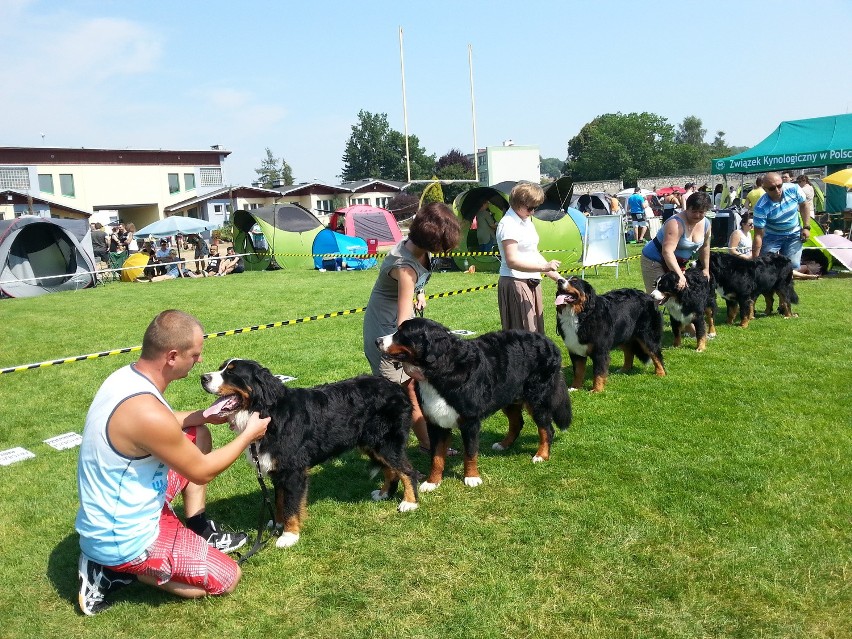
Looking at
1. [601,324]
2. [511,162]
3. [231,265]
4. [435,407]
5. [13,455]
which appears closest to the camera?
[435,407]

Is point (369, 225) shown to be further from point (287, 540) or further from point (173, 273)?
point (287, 540)

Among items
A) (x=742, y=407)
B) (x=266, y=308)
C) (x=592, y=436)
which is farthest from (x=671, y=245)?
(x=266, y=308)

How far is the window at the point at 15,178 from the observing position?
4684 centimetres

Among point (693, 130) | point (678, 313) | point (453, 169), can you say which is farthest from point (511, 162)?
point (693, 130)

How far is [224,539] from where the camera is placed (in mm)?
3666

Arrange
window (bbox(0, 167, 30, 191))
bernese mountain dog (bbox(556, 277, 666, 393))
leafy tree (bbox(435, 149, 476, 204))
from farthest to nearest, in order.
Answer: leafy tree (bbox(435, 149, 476, 204)), window (bbox(0, 167, 30, 191)), bernese mountain dog (bbox(556, 277, 666, 393))

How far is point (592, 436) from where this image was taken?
→ 198 inches

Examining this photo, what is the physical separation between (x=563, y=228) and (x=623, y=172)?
79.0 m

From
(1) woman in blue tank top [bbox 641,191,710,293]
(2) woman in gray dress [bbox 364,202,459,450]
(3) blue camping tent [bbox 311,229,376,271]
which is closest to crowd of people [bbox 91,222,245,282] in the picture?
(3) blue camping tent [bbox 311,229,376,271]

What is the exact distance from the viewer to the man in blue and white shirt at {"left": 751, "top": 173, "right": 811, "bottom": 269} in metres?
8.80

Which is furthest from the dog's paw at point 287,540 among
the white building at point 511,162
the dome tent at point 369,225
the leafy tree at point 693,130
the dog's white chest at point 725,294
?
the leafy tree at point 693,130

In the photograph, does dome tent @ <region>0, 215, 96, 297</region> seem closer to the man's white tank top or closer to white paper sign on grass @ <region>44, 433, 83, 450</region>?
white paper sign on grass @ <region>44, 433, 83, 450</region>

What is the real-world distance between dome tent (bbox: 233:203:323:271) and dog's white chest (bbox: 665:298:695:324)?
556 inches

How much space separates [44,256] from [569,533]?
19.6 m
